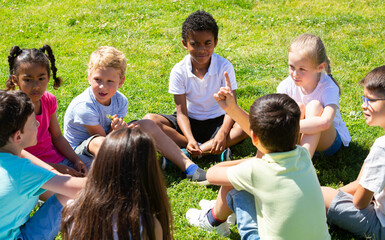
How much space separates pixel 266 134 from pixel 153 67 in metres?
4.25

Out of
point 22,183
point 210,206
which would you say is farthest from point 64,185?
point 210,206

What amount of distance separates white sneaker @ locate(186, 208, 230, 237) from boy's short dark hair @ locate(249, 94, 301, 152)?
3.07 ft

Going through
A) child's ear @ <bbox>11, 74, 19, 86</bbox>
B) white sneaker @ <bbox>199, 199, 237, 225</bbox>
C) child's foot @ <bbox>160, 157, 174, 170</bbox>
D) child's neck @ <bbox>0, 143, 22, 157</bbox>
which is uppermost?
child's ear @ <bbox>11, 74, 19, 86</bbox>

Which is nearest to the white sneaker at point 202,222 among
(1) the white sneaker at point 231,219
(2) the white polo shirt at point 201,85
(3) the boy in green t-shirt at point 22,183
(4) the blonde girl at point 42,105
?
(1) the white sneaker at point 231,219

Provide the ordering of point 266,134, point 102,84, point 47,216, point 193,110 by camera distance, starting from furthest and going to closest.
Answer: point 193,110 → point 102,84 → point 47,216 → point 266,134

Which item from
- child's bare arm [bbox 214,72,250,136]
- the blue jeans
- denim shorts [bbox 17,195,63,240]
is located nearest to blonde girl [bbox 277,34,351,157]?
child's bare arm [bbox 214,72,250,136]

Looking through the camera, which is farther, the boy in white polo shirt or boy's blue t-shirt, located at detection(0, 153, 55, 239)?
the boy in white polo shirt

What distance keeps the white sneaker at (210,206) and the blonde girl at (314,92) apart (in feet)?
3.24

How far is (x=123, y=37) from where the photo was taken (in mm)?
7727

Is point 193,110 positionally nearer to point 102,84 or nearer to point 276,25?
point 102,84

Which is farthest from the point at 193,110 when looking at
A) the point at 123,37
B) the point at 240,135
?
the point at 123,37

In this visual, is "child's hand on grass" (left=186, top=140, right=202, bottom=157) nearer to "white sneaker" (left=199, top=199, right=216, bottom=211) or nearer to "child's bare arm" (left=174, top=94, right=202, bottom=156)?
"child's bare arm" (left=174, top=94, right=202, bottom=156)

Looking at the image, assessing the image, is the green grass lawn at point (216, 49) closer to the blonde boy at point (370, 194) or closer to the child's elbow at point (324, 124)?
the blonde boy at point (370, 194)

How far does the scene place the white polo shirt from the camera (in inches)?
176
